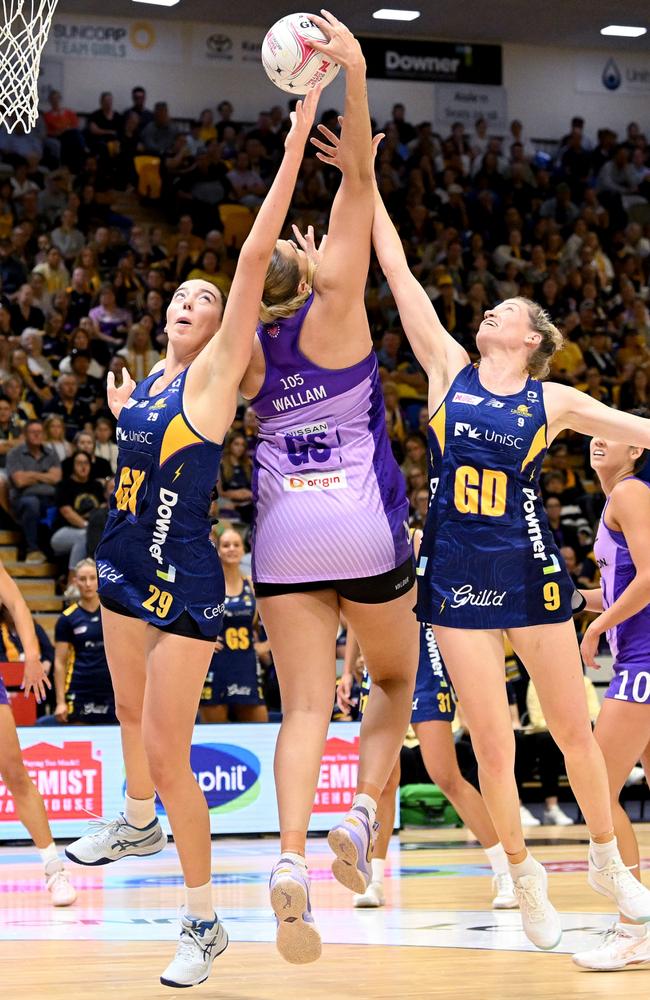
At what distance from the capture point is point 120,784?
34.7 feet

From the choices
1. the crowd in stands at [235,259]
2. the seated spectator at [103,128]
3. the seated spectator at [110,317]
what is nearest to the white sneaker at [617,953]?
the crowd in stands at [235,259]

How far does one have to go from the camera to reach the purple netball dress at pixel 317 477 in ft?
15.5

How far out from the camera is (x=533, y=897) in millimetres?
4953

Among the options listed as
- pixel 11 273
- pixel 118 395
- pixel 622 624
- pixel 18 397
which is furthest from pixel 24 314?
pixel 622 624

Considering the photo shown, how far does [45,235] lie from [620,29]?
934 cm

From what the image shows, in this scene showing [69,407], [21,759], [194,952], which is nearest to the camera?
[194,952]

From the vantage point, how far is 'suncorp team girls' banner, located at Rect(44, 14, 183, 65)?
61.5 ft

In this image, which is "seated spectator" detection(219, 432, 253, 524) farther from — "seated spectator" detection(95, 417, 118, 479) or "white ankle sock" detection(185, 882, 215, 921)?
"white ankle sock" detection(185, 882, 215, 921)

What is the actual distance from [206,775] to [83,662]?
56.7 inches

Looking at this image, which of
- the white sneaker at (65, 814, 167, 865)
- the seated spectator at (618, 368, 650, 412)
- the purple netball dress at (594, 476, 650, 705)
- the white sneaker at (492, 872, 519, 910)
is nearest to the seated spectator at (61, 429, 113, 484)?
the seated spectator at (618, 368, 650, 412)

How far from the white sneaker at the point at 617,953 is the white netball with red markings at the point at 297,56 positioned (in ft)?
11.1

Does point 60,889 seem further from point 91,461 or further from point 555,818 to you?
point 91,461

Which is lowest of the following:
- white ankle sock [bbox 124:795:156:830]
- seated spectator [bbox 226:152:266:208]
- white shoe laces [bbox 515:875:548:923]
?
white shoe laces [bbox 515:875:548:923]

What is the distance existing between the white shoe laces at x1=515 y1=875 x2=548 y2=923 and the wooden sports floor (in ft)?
0.78
